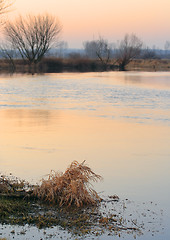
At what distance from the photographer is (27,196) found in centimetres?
518

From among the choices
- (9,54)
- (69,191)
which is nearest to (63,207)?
(69,191)

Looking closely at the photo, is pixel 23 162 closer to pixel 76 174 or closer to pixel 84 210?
pixel 76 174

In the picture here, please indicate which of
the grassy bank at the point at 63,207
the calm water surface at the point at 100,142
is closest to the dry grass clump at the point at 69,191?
the grassy bank at the point at 63,207

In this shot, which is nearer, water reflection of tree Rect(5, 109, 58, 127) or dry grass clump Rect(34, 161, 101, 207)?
dry grass clump Rect(34, 161, 101, 207)

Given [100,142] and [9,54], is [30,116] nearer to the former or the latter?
[100,142]

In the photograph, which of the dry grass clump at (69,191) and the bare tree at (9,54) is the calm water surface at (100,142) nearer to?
the dry grass clump at (69,191)

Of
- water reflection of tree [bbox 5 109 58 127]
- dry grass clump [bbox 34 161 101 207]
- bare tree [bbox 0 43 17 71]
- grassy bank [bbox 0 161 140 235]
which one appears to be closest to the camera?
grassy bank [bbox 0 161 140 235]

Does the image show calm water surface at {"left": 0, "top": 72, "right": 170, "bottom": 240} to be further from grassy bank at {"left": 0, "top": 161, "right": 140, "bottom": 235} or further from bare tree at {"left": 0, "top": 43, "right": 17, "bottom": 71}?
bare tree at {"left": 0, "top": 43, "right": 17, "bottom": 71}

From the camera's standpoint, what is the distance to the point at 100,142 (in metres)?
9.09

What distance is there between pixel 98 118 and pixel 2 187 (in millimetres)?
7659

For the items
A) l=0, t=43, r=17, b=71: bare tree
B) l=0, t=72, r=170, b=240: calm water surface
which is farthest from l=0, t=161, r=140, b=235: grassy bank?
l=0, t=43, r=17, b=71: bare tree

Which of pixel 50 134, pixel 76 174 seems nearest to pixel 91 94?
pixel 50 134

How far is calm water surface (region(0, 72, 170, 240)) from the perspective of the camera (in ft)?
20.1

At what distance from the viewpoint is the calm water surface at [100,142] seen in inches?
241
